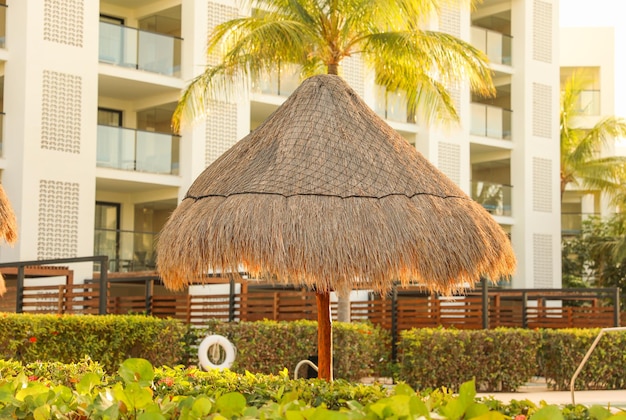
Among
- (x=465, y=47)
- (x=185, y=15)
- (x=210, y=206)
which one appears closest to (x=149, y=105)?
(x=185, y=15)

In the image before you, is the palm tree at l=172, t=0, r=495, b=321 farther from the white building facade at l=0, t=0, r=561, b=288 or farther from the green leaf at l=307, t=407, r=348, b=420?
the green leaf at l=307, t=407, r=348, b=420

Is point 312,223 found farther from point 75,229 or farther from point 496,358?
point 75,229

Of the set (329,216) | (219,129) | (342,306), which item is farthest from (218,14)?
(329,216)

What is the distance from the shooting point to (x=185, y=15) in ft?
80.9

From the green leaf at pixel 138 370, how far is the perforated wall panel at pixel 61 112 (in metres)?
18.1

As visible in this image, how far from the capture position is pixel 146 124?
2667 centimetres

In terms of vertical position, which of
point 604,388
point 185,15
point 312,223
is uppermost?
point 185,15

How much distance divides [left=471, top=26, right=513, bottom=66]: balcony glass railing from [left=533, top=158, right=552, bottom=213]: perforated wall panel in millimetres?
3349

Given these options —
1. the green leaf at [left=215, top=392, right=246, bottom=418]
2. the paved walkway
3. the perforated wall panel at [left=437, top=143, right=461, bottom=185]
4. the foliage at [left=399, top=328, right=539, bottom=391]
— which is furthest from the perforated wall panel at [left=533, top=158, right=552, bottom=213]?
the green leaf at [left=215, top=392, right=246, bottom=418]

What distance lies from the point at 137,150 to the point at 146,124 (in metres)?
3.46

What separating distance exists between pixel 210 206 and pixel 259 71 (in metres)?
11.0

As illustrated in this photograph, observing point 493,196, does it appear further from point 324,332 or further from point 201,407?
point 201,407

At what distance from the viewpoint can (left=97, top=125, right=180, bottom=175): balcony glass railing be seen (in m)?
22.9

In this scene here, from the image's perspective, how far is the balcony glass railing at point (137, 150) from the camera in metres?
22.9
